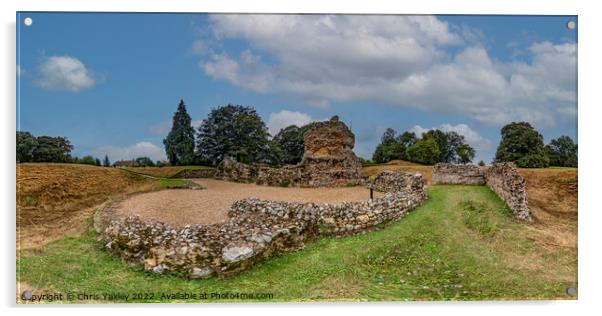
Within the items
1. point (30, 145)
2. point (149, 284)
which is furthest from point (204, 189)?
point (30, 145)

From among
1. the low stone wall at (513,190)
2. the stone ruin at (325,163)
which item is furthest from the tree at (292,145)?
the low stone wall at (513,190)

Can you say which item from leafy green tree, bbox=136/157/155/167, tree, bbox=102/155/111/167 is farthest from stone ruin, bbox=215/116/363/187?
tree, bbox=102/155/111/167

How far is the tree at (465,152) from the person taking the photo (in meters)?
7.89

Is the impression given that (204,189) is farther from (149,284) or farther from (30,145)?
(30,145)

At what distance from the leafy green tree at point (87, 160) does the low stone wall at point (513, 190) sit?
893cm

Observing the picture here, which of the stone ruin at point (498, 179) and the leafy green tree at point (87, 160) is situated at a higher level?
the leafy green tree at point (87, 160)

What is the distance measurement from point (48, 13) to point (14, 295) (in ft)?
16.1

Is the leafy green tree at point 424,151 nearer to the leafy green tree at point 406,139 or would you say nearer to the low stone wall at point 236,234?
the leafy green tree at point 406,139

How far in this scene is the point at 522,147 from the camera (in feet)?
24.6

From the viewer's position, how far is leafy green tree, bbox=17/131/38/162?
6031 mm

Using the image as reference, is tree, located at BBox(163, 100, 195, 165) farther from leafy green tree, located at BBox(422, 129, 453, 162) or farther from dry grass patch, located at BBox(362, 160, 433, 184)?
dry grass patch, located at BBox(362, 160, 433, 184)

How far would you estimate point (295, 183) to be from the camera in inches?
536

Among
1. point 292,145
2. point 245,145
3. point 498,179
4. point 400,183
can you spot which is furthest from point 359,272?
point 292,145

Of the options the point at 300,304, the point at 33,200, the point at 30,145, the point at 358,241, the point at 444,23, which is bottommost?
the point at 300,304
